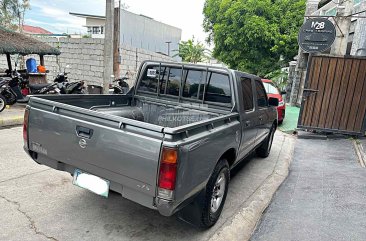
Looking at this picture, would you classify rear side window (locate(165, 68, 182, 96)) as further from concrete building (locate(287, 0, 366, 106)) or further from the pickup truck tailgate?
concrete building (locate(287, 0, 366, 106))

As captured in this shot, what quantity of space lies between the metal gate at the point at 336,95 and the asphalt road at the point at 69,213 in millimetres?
4397

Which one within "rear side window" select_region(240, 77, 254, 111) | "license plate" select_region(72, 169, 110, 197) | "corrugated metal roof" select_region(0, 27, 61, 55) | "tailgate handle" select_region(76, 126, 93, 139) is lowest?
"license plate" select_region(72, 169, 110, 197)

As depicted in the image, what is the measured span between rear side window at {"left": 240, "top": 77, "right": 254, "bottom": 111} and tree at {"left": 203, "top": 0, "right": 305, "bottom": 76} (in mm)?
14348

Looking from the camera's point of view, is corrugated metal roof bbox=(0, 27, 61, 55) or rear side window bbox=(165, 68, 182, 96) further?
corrugated metal roof bbox=(0, 27, 61, 55)

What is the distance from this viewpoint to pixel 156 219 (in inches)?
122

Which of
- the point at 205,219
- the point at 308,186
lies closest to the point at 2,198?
the point at 205,219

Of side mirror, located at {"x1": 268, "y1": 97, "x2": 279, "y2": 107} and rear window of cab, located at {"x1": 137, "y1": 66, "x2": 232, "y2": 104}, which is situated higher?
rear window of cab, located at {"x1": 137, "y1": 66, "x2": 232, "y2": 104}

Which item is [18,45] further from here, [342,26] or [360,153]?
[342,26]

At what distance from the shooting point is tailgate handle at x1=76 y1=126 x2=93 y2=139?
8.07 feet

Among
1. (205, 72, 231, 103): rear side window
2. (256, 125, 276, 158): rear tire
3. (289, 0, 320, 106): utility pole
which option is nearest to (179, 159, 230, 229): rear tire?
(205, 72, 231, 103): rear side window

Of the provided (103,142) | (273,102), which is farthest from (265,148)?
(103,142)

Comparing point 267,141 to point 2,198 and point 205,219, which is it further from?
point 2,198

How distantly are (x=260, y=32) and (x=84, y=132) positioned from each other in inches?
662

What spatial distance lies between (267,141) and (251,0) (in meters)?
15.2
